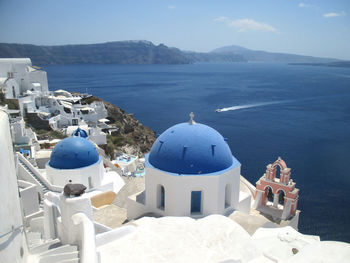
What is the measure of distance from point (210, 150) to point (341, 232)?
796 inches

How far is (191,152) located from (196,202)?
2.16 m

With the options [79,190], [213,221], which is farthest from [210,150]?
[79,190]

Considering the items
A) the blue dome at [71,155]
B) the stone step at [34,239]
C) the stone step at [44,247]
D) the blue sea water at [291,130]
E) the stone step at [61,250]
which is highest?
the stone step at [61,250]

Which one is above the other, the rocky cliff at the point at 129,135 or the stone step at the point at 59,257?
the stone step at the point at 59,257

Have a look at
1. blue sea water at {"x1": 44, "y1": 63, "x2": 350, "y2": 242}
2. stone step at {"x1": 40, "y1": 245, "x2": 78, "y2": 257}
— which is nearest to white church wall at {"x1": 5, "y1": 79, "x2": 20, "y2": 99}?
blue sea water at {"x1": 44, "y1": 63, "x2": 350, "y2": 242}

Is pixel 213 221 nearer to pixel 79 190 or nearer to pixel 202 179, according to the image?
pixel 202 179

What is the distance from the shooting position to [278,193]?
48.9ft

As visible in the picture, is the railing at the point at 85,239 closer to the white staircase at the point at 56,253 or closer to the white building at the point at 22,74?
the white staircase at the point at 56,253

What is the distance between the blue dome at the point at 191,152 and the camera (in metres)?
11.6

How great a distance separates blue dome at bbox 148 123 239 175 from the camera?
11594 millimetres

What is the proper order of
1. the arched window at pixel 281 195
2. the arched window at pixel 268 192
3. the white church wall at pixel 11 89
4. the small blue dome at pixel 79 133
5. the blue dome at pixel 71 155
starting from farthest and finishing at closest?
1. the white church wall at pixel 11 89
2. the small blue dome at pixel 79 133
3. the blue dome at pixel 71 155
4. the arched window at pixel 268 192
5. the arched window at pixel 281 195

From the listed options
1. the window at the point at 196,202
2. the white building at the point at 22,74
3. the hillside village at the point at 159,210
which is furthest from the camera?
the white building at the point at 22,74

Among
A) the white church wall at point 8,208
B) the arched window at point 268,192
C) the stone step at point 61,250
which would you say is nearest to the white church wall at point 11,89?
the arched window at point 268,192

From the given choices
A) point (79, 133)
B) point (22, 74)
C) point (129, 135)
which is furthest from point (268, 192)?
point (22, 74)
